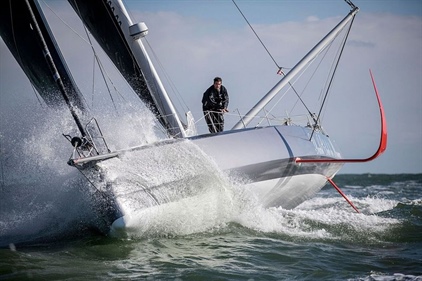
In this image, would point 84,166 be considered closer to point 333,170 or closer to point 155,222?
point 155,222

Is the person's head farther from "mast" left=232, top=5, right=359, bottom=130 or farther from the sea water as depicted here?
the sea water

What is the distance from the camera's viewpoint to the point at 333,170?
496 inches

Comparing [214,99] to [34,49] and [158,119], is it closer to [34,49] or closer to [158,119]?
[158,119]

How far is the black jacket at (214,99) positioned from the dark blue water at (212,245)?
2.28 metres

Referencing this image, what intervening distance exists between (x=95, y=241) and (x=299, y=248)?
2748mm

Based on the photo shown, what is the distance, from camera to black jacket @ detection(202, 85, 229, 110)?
1094 cm

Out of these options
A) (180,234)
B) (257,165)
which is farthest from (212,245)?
(257,165)

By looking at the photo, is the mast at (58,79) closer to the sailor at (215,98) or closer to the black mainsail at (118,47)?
the black mainsail at (118,47)

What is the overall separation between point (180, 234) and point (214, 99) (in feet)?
11.4

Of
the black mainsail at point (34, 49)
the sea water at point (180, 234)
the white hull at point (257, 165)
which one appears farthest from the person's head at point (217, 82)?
the black mainsail at point (34, 49)

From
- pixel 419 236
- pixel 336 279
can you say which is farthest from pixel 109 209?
pixel 419 236

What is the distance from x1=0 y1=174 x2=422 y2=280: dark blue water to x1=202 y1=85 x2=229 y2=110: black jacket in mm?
2282

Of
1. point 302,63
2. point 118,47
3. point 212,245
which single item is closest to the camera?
point 212,245

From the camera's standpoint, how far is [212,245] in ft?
25.0
